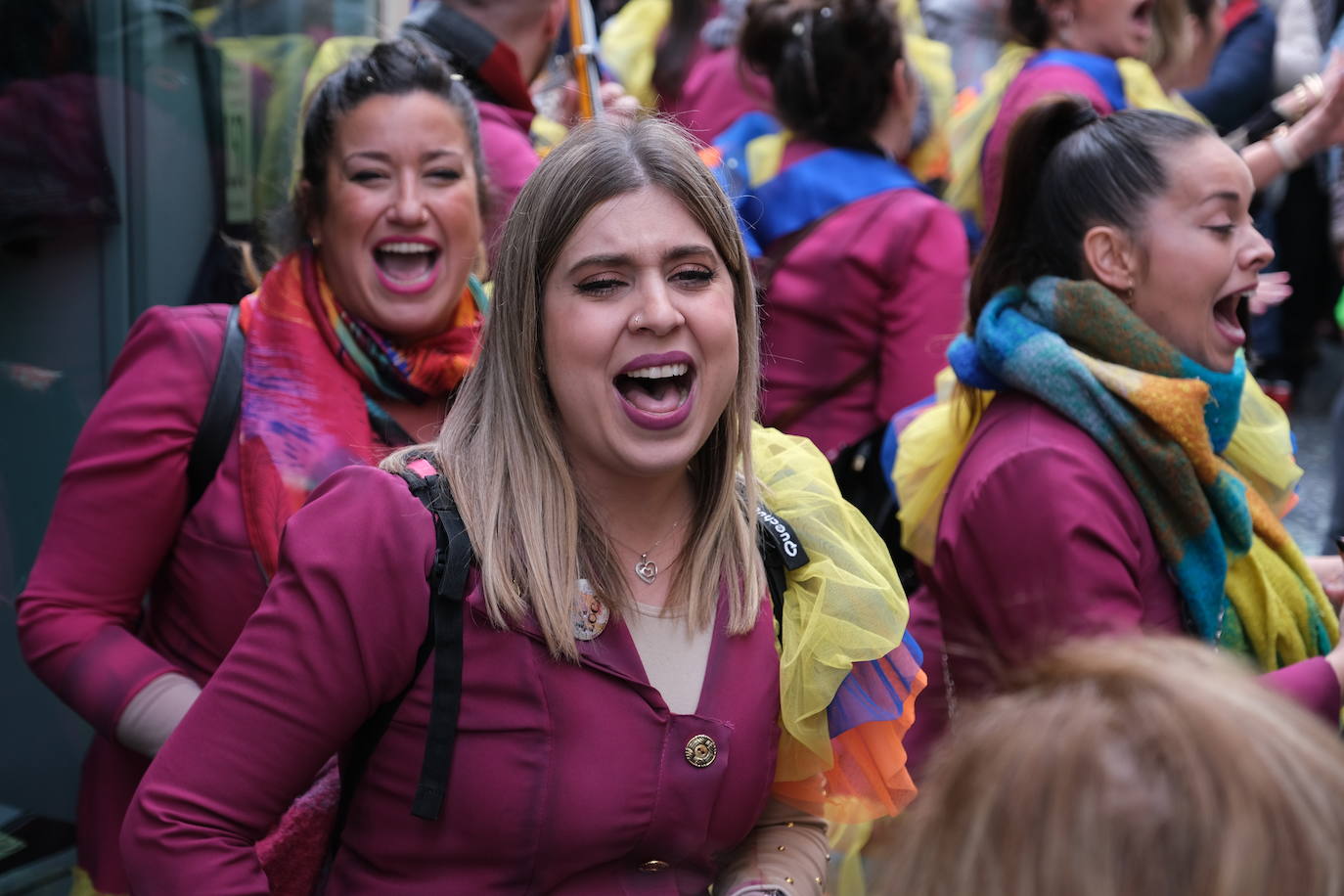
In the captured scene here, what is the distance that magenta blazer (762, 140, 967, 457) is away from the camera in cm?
379

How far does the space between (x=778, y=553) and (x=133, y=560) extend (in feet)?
3.53

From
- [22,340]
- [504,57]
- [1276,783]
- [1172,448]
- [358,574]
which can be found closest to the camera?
[1276,783]

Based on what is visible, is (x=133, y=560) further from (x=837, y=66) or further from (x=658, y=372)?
(x=837, y=66)

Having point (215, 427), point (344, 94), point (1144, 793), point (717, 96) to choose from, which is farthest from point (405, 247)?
point (717, 96)

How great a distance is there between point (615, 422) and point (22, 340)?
6.11 feet

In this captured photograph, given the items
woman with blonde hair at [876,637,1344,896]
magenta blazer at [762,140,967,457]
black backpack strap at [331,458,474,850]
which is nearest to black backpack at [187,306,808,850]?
black backpack strap at [331,458,474,850]

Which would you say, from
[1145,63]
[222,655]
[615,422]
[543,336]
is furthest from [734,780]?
[1145,63]

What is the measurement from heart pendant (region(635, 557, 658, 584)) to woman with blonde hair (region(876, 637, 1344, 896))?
3.04 feet

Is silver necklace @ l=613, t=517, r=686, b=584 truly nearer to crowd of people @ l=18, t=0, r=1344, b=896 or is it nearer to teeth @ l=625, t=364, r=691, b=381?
crowd of people @ l=18, t=0, r=1344, b=896

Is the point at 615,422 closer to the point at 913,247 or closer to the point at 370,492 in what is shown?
the point at 370,492

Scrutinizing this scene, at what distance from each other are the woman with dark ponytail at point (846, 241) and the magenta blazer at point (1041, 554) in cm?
106

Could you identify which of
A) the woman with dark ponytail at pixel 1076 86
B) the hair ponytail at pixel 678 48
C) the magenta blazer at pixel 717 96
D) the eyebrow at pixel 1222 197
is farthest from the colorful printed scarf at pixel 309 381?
the hair ponytail at pixel 678 48

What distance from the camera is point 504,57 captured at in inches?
142

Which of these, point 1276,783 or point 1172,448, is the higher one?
point 1276,783
